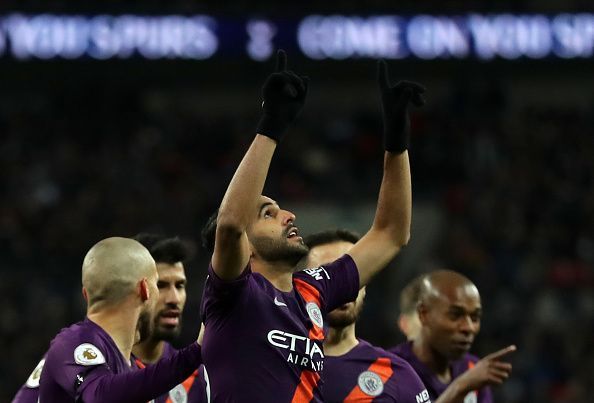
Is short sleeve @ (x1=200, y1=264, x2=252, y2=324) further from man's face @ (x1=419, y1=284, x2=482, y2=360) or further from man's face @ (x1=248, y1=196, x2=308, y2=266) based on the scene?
man's face @ (x1=419, y1=284, x2=482, y2=360)

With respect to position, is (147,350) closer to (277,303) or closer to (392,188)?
A: (277,303)

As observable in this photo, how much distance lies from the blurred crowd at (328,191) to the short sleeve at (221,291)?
8.56m

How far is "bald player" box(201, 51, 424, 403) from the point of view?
3.89m

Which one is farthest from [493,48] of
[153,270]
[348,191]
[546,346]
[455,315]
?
[153,270]

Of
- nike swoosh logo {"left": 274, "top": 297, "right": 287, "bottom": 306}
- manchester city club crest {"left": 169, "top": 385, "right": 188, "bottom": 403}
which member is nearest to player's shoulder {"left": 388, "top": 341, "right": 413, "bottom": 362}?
manchester city club crest {"left": 169, "top": 385, "right": 188, "bottom": 403}

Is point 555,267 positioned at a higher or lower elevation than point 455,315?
lower

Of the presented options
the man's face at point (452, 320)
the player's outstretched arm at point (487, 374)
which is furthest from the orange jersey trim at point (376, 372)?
the player's outstretched arm at point (487, 374)

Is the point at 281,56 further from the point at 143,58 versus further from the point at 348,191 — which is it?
the point at 348,191

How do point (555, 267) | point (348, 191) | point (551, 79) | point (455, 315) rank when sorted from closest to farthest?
point (455, 315)
point (555, 267)
point (348, 191)
point (551, 79)

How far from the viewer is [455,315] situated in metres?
5.64

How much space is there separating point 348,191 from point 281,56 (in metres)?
11.1

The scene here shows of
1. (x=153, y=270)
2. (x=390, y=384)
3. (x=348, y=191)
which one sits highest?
(x=153, y=270)

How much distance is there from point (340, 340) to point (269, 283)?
3.50 feet

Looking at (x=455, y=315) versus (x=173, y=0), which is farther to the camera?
(x=173, y=0)
